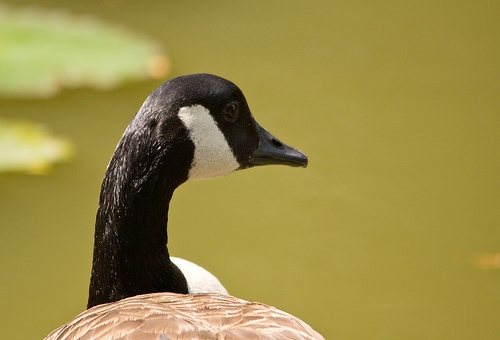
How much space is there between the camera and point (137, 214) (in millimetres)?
2930

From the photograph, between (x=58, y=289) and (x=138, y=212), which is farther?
(x=58, y=289)

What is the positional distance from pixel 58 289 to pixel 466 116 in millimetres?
2737

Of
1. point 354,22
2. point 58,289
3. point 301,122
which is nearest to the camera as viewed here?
point 58,289

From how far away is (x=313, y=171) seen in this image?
192 inches

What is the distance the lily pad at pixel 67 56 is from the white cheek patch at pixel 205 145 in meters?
2.27

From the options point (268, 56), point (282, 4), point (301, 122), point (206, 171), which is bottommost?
point (206, 171)

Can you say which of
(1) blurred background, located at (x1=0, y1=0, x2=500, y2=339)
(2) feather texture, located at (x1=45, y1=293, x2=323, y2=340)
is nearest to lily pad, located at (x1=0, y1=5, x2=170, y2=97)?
(1) blurred background, located at (x1=0, y1=0, x2=500, y2=339)

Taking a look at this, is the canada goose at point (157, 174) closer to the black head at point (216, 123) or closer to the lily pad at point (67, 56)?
the black head at point (216, 123)

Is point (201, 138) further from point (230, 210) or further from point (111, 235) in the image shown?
point (230, 210)

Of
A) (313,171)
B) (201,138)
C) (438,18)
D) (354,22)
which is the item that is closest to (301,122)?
(313,171)

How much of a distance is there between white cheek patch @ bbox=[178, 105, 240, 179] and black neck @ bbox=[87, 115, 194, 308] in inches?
1.4

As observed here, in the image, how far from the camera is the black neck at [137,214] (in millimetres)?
2887

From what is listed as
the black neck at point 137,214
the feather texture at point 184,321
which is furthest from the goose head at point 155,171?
the feather texture at point 184,321

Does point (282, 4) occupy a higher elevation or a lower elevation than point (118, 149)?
higher
